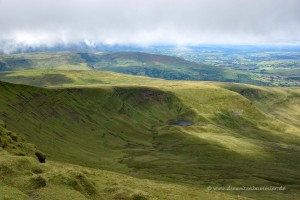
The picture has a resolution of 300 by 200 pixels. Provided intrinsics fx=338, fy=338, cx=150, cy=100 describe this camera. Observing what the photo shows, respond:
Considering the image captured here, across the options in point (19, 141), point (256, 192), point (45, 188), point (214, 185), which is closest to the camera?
point (45, 188)

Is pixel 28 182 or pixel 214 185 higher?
pixel 28 182

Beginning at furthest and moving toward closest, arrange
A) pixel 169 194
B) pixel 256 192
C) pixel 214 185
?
pixel 214 185 < pixel 256 192 < pixel 169 194

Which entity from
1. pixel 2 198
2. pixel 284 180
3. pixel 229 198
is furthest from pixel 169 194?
pixel 284 180

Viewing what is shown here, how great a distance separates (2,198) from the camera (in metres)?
44.5

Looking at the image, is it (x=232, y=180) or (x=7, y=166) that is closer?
(x=7, y=166)

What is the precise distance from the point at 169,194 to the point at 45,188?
3785cm

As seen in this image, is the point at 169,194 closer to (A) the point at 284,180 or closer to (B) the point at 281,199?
(B) the point at 281,199

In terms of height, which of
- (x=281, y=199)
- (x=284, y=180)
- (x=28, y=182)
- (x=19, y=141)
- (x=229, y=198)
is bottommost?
(x=284, y=180)

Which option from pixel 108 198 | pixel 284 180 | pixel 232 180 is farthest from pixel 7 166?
pixel 284 180

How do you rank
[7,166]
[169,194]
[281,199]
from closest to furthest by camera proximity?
[7,166]
[169,194]
[281,199]

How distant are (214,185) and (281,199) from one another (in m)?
37.6

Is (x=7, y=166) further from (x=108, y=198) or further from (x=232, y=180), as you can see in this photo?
(x=232, y=180)

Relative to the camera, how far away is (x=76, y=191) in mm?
56625

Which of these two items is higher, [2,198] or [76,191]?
[2,198]
